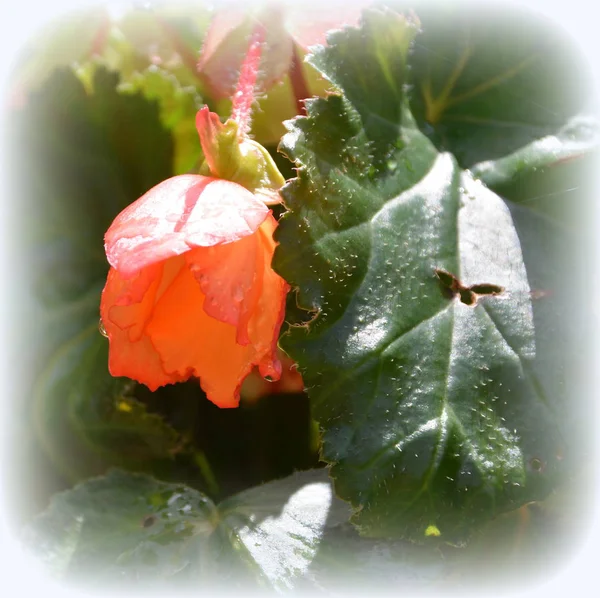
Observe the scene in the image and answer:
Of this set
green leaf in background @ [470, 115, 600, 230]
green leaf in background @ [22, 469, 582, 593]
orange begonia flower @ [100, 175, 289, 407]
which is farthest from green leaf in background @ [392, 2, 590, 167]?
green leaf in background @ [22, 469, 582, 593]

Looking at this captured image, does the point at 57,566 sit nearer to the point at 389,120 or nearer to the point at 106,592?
the point at 106,592

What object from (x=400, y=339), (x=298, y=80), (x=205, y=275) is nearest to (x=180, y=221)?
(x=205, y=275)

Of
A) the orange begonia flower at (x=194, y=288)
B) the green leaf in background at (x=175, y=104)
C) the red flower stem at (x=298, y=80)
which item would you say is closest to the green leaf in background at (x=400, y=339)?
the orange begonia flower at (x=194, y=288)

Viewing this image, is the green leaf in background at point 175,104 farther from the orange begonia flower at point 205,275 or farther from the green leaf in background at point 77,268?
the orange begonia flower at point 205,275

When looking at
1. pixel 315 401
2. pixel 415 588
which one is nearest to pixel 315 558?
pixel 415 588

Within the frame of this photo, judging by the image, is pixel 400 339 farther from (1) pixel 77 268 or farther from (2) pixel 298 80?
(1) pixel 77 268

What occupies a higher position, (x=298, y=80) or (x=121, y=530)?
(x=298, y=80)

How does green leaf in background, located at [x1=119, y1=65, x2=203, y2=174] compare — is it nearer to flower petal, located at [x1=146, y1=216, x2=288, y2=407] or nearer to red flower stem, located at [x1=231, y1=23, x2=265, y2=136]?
red flower stem, located at [x1=231, y1=23, x2=265, y2=136]
